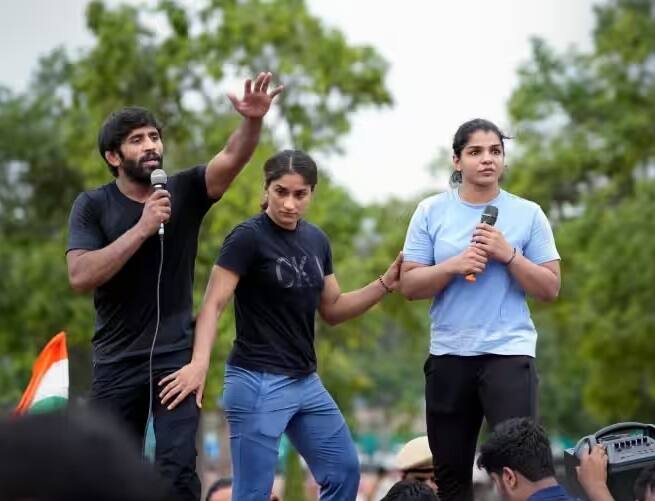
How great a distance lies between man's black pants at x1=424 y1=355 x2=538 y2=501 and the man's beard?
1525 millimetres

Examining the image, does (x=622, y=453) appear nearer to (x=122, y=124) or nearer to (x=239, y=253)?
(x=239, y=253)

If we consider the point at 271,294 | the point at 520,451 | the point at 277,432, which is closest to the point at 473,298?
the point at 271,294

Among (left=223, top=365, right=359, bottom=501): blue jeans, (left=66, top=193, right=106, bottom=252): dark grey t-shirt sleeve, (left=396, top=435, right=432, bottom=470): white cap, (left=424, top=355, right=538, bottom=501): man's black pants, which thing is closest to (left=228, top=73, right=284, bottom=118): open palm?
(left=66, top=193, right=106, bottom=252): dark grey t-shirt sleeve

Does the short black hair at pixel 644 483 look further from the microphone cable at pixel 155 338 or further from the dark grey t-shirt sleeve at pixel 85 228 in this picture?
the dark grey t-shirt sleeve at pixel 85 228

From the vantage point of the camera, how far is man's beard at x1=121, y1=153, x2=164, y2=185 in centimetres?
605

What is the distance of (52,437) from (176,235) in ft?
13.5

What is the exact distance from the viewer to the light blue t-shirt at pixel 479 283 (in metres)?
6.22

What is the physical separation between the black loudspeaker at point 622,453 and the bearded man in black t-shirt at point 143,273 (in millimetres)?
1634

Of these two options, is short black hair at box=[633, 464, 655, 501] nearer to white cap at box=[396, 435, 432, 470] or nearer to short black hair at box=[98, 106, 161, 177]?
white cap at box=[396, 435, 432, 470]

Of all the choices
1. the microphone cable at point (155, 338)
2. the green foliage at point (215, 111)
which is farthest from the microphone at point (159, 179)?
the green foliage at point (215, 111)

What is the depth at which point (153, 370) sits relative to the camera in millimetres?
6000

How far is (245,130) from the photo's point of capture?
610 centimetres

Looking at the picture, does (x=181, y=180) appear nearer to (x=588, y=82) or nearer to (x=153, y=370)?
(x=153, y=370)

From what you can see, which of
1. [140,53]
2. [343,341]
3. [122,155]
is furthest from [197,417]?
[140,53]
